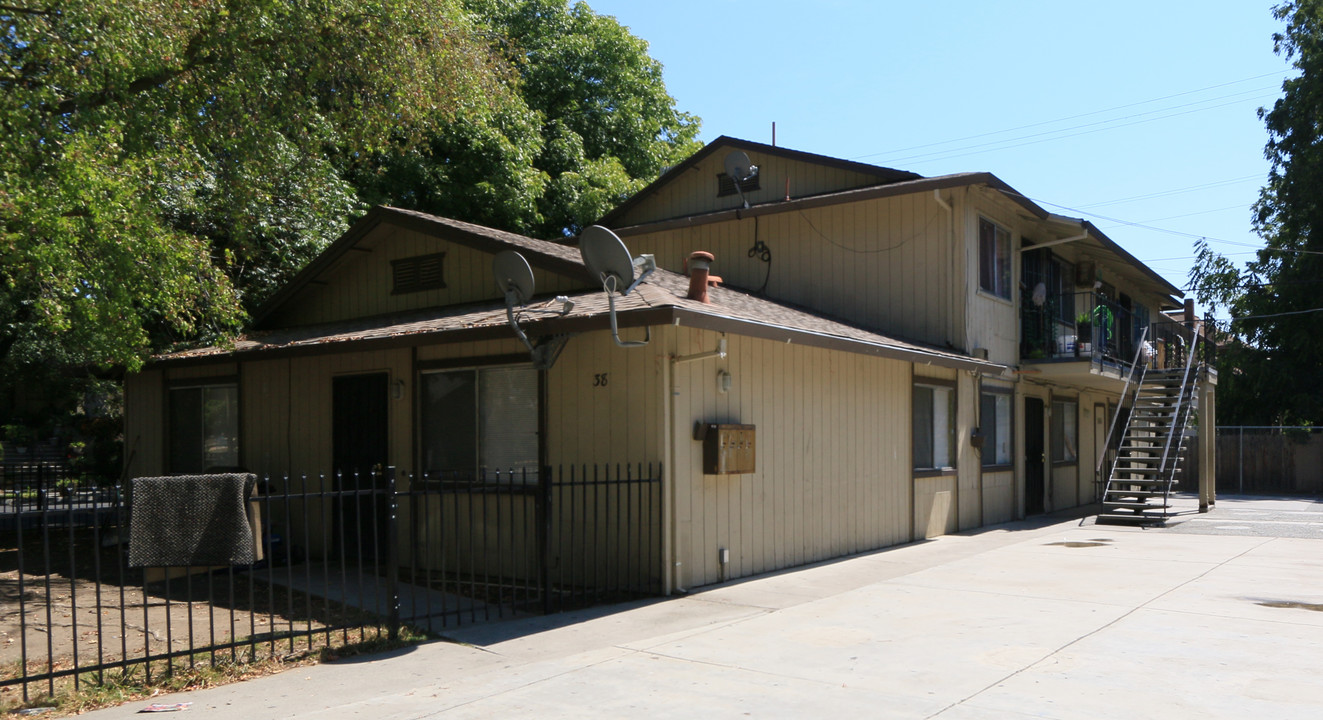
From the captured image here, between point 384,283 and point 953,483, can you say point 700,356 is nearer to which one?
point 384,283

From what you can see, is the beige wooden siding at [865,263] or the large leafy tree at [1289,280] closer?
the beige wooden siding at [865,263]

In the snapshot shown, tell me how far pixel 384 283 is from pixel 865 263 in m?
7.25

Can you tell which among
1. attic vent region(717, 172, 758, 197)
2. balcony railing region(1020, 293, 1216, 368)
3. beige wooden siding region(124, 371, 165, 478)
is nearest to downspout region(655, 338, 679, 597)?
beige wooden siding region(124, 371, 165, 478)

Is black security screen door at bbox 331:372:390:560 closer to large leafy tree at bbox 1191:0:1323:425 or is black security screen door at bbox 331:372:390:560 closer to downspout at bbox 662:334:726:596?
downspout at bbox 662:334:726:596

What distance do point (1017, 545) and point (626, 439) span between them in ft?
21.3

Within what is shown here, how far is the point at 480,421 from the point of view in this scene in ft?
35.0

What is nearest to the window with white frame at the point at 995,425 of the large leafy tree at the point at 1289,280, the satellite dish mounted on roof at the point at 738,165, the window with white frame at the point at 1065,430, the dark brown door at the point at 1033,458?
the dark brown door at the point at 1033,458

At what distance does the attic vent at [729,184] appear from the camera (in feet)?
59.1

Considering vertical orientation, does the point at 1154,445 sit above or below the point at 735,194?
below

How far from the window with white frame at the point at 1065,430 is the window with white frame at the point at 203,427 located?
571 inches

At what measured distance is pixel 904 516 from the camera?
1330 centimetres

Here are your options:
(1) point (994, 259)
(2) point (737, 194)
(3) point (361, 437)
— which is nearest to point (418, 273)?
(3) point (361, 437)

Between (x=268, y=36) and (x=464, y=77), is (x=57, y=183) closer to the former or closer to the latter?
(x=268, y=36)

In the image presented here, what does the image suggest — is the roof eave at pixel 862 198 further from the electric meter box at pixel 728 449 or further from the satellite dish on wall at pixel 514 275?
the satellite dish on wall at pixel 514 275
